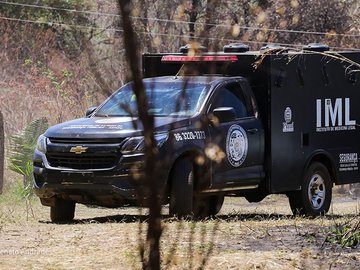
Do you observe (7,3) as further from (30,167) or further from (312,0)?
(30,167)

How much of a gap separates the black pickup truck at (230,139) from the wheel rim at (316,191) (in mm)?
14

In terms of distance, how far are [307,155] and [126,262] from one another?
6.47 meters

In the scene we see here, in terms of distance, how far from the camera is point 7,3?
34594 millimetres

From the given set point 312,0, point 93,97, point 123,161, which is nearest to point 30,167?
point 123,161

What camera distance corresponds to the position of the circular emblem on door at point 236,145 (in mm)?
12742

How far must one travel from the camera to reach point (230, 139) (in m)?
12.8

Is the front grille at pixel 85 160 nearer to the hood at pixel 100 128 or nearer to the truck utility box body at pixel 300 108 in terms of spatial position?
the hood at pixel 100 128

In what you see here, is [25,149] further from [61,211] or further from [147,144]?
[147,144]

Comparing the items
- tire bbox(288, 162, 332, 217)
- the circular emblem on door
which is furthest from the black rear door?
tire bbox(288, 162, 332, 217)

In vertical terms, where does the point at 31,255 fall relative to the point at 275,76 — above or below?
below

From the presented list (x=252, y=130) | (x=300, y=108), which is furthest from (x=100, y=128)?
(x=300, y=108)

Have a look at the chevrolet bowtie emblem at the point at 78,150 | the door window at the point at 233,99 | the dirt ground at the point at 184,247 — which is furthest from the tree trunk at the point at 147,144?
the door window at the point at 233,99

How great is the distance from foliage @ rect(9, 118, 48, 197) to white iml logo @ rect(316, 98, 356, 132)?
226 inches

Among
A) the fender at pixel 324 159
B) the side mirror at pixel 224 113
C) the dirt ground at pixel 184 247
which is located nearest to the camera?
the dirt ground at pixel 184 247
